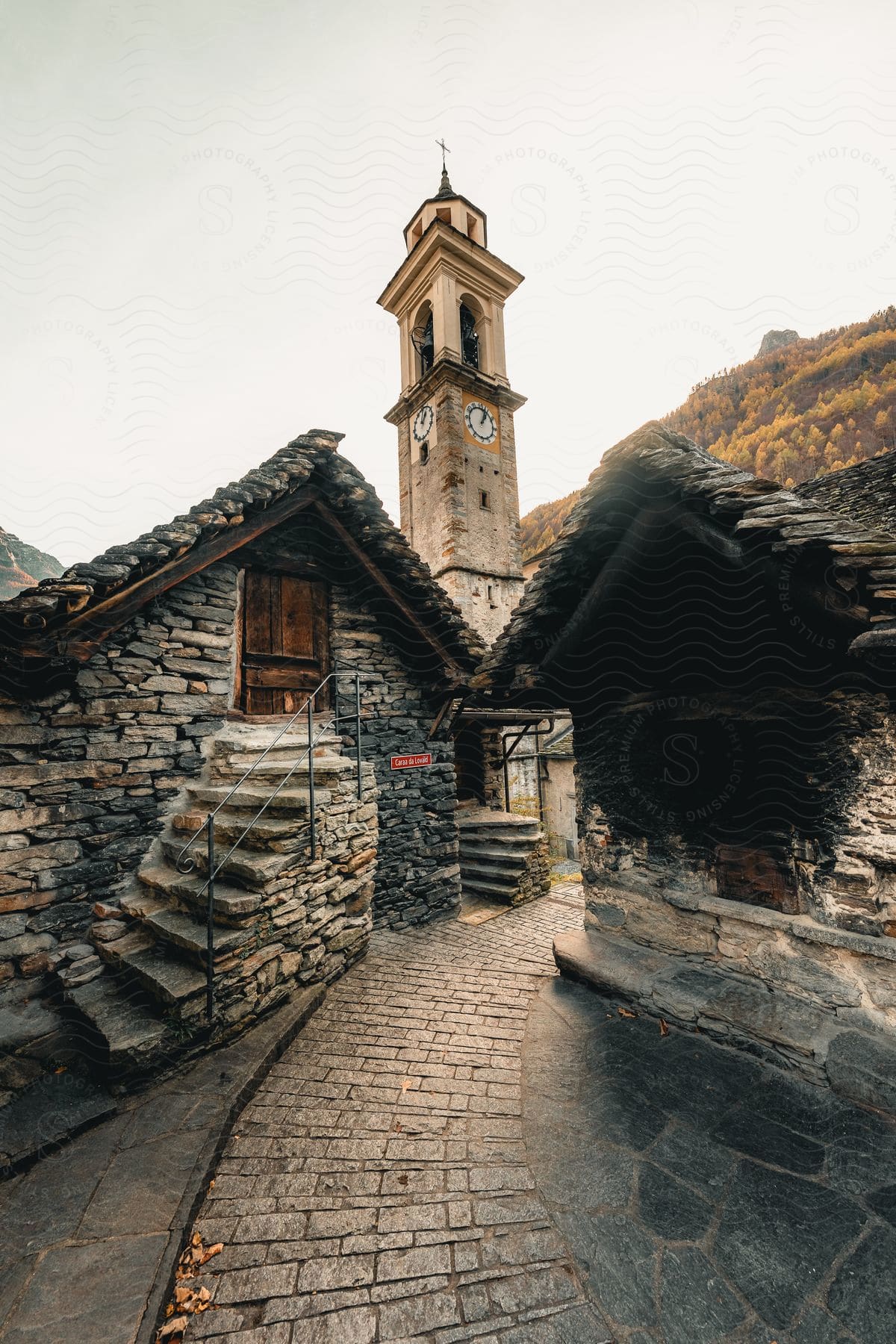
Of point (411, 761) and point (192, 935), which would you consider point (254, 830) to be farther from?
point (411, 761)

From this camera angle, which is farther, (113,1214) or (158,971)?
(158,971)

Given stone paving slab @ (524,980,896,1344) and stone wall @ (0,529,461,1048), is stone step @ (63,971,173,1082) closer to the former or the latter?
stone wall @ (0,529,461,1048)

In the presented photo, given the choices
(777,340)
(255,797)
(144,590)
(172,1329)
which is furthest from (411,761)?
(777,340)

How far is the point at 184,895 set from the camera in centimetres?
424

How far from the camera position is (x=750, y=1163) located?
106 inches

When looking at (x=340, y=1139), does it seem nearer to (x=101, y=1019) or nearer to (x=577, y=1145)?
(x=577, y=1145)

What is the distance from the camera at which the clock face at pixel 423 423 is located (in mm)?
22031

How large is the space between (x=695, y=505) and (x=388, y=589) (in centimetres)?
450

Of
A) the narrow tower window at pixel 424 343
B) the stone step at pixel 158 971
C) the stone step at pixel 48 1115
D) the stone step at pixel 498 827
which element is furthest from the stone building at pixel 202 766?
the narrow tower window at pixel 424 343

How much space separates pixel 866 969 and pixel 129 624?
6.66 meters

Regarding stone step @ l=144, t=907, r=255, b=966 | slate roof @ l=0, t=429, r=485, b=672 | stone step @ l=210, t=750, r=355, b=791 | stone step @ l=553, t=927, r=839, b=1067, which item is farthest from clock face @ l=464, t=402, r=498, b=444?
stone step @ l=144, t=907, r=255, b=966

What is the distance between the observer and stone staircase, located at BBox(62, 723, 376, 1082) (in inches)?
141

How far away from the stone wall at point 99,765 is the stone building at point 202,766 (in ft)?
0.06

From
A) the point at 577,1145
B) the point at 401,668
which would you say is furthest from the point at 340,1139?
the point at 401,668
